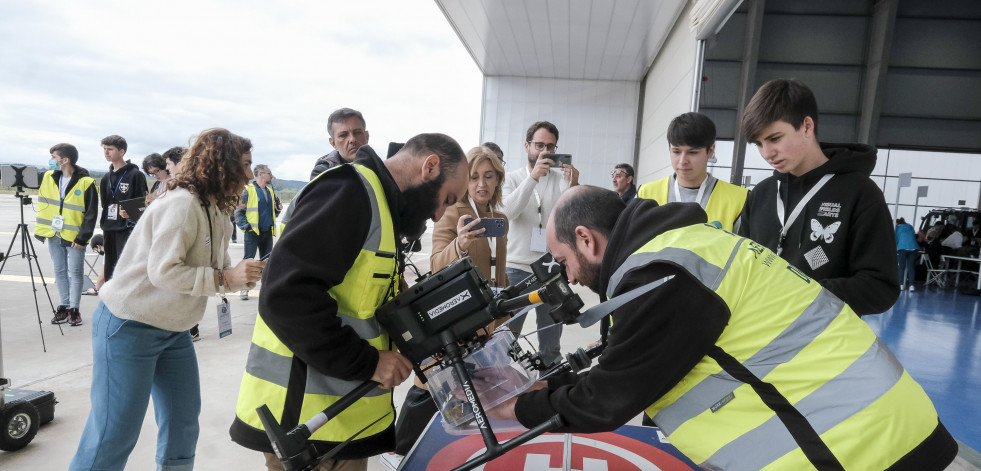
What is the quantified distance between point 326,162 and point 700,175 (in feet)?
6.72

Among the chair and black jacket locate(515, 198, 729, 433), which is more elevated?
black jacket locate(515, 198, 729, 433)

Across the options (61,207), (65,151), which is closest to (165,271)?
(61,207)

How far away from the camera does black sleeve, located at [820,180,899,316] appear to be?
5.57ft

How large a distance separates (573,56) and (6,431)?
33.4ft

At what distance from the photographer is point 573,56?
10.7 metres

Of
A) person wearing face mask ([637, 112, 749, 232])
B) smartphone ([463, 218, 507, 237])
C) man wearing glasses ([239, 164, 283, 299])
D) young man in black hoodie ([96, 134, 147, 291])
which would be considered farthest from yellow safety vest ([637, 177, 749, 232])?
man wearing glasses ([239, 164, 283, 299])

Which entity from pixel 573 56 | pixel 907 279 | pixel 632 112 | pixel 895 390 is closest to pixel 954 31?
pixel 907 279

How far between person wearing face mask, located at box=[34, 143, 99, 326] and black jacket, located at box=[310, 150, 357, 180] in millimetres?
3280

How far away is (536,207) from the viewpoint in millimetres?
3293

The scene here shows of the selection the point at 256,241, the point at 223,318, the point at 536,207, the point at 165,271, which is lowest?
the point at 256,241

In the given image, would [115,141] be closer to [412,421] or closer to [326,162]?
[326,162]

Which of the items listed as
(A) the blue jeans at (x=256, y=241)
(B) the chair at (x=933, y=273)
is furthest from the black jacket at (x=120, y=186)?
(B) the chair at (x=933, y=273)

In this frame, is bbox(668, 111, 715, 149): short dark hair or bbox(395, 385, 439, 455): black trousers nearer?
bbox(395, 385, 439, 455): black trousers

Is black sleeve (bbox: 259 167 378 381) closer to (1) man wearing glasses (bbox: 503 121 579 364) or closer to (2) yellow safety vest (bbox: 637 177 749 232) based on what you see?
(2) yellow safety vest (bbox: 637 177 749 232)
